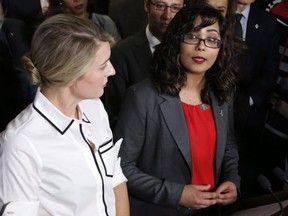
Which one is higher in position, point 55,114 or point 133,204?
point 55,114

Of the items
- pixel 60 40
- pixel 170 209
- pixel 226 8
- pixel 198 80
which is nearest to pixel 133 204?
pixel 170 209

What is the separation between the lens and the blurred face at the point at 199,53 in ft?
4.99

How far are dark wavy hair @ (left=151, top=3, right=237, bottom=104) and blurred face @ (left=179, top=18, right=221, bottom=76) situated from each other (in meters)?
0.02

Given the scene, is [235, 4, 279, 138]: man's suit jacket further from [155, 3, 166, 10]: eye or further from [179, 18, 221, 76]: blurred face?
[179, 18, 221, 76]: blurred face

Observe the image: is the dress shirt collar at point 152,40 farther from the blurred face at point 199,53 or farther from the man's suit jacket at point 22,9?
the man's suit jacket at point 22,9

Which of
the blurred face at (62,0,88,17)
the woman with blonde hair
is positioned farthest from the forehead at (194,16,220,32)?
the blurred face at (62,0,88,17)

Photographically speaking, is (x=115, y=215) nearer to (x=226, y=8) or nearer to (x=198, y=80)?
(x=198, y=80)

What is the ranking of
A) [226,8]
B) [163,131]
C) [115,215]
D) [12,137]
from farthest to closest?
[226,8] → [163,131] → [115,215] → [12,137]

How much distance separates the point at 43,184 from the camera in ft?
3.51

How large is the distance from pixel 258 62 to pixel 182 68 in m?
0.99

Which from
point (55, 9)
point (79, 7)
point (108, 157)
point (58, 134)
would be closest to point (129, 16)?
point (79, 7)

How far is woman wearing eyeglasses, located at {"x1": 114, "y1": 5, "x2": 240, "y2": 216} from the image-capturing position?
1524mm

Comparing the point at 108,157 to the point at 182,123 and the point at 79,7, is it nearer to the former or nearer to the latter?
the point at 182,123

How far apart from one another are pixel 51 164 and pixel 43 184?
0.17 feet
